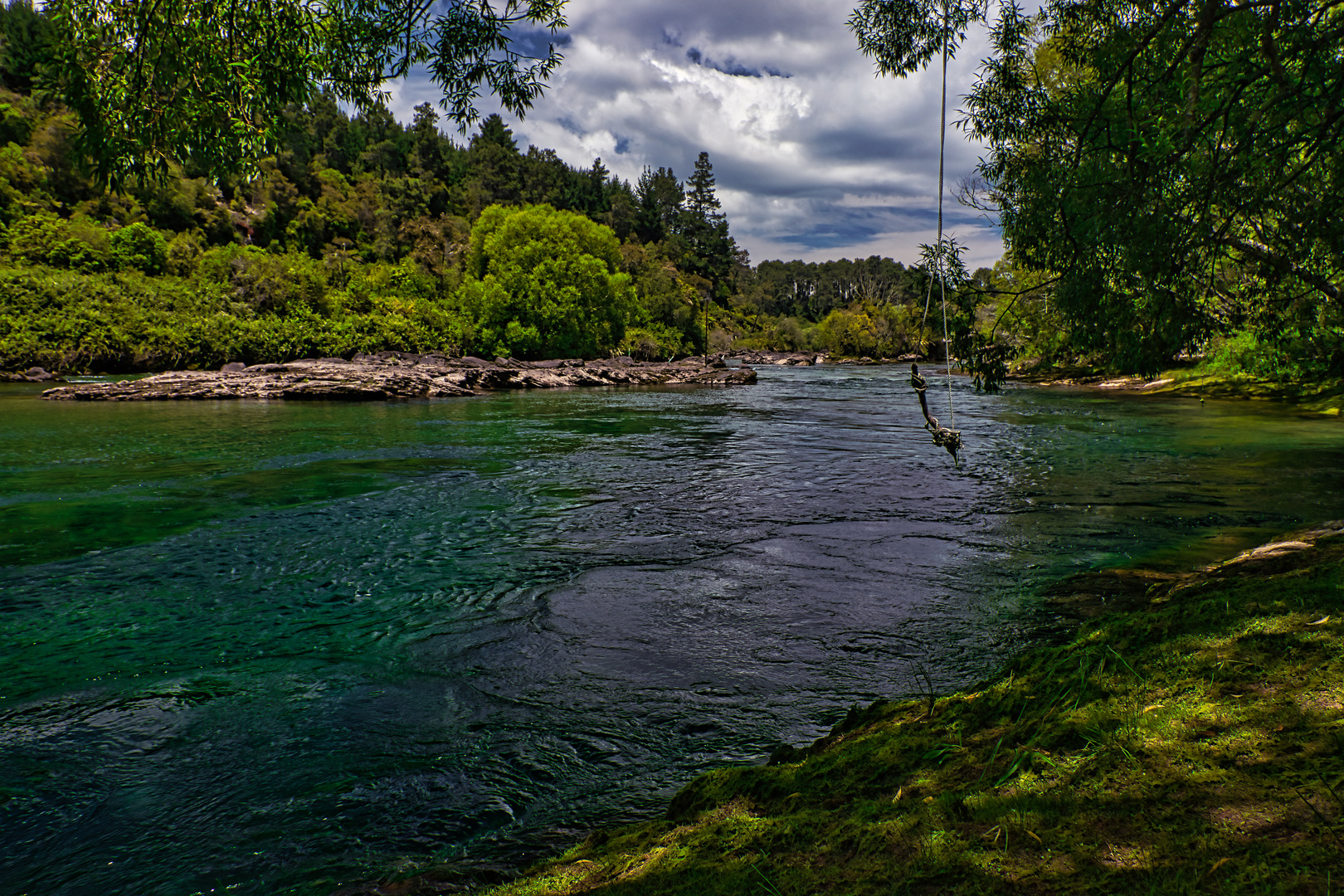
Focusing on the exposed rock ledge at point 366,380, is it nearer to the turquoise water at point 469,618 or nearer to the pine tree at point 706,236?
the turquoise water at point 469,618

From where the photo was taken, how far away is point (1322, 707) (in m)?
2.65

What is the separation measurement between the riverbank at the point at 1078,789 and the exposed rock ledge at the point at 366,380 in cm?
3484

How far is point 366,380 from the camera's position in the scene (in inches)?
1401

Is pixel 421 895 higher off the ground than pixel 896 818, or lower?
lower

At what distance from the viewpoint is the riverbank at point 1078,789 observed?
6.92 ft

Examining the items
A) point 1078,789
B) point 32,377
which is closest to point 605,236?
point 32,377

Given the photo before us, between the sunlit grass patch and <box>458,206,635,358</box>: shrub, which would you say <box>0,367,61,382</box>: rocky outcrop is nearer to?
<box>458,206,635,358</box>: shrub

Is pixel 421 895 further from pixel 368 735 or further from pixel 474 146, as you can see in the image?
pixel 474 146

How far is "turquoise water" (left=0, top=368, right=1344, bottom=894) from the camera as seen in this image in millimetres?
4102

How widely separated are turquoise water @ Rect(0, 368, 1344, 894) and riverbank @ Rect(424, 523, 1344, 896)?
107cm

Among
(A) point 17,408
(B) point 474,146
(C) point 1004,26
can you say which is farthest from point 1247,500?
(B) point 474,146

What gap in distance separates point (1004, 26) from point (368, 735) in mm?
12182

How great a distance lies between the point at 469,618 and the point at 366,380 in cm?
3162

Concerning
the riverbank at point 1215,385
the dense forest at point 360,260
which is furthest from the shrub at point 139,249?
the riverbank at point 1215,385
